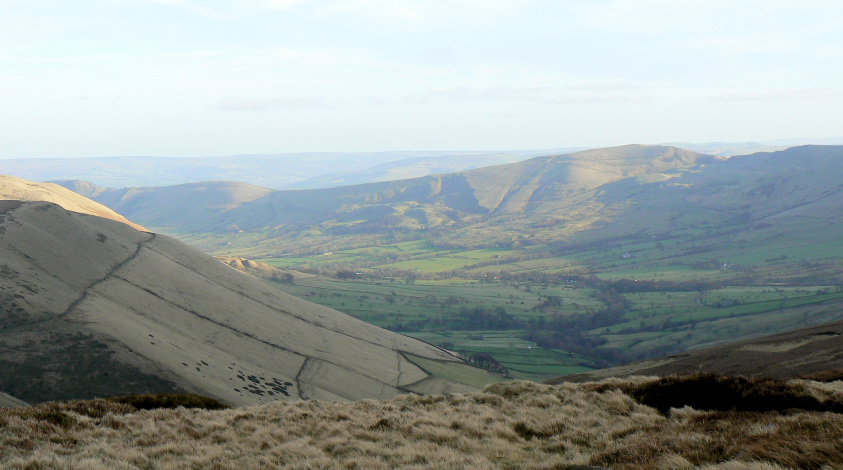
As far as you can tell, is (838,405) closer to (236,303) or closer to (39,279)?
(39,279)

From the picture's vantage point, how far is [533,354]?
143 metres

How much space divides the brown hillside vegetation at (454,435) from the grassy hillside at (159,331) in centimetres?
2545

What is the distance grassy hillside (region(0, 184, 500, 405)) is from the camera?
156 ft

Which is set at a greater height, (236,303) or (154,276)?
(154,276)

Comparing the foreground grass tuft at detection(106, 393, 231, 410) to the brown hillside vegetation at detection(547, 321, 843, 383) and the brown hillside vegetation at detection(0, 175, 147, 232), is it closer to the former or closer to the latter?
the brown hillside vegetation at detection(547, 321, 843, 383)

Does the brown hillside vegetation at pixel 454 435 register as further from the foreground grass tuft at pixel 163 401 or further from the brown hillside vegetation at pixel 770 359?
the brown hillside vegetation at pixel 770 359

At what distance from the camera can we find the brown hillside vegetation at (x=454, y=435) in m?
14.2

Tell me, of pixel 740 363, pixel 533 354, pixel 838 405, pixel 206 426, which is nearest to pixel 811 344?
pixel 740 363

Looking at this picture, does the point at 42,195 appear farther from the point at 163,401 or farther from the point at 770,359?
the point at 770,359

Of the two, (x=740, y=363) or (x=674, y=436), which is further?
(x=740, y=363)

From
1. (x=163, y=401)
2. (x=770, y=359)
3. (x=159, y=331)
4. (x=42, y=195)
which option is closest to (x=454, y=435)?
(x=163, y=401)

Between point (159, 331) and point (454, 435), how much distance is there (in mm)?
52549

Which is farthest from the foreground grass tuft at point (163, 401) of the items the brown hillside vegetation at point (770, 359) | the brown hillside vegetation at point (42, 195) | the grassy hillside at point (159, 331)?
the brown hillside vegetation at point (42, 195)

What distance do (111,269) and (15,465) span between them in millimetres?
69849
